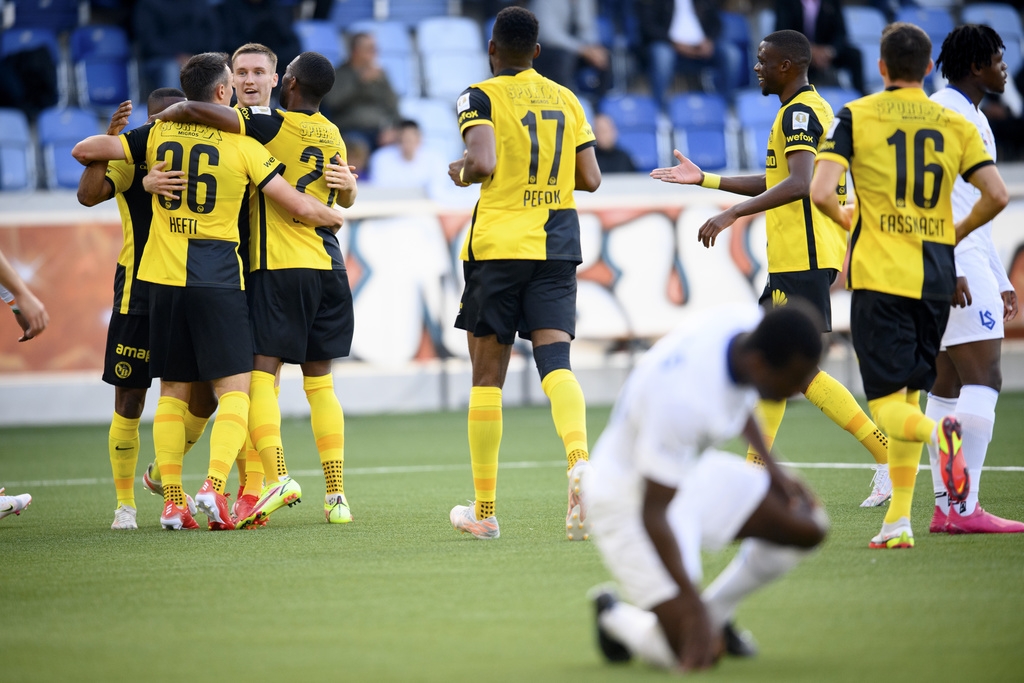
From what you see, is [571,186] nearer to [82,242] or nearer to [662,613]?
[662,613]

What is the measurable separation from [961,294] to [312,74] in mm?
3340

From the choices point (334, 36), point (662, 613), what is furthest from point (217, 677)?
point (334, 36)

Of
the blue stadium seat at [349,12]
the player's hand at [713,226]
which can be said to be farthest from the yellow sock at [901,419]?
the blue stadium seat at [349,12]

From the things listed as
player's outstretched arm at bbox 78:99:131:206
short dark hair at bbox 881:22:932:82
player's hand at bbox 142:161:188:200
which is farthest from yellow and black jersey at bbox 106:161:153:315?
short dark hair at bbox 881:22:932:82

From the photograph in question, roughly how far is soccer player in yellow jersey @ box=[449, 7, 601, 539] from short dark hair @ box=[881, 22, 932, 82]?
59.4 inches

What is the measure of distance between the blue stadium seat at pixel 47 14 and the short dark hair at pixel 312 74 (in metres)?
11.2

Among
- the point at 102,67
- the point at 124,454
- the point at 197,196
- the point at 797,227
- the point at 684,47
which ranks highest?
the point at 684,47

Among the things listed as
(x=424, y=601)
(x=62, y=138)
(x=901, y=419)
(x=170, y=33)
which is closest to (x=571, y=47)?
(x=170, y=33)

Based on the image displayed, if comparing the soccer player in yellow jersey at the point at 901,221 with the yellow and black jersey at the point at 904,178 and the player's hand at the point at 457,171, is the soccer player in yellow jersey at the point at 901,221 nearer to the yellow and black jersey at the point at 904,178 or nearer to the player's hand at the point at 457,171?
the yellow and black jersey at the point at 904,178

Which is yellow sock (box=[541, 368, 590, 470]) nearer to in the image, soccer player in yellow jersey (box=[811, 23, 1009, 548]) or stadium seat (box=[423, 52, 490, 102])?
soccer player in yellow jersey (box=[811, 23, 1009, 548])

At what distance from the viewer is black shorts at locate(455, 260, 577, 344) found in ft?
19.5

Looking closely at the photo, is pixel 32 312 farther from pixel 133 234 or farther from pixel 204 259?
pixel 133 234

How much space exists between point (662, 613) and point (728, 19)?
631 inches

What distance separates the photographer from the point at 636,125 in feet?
54.5
